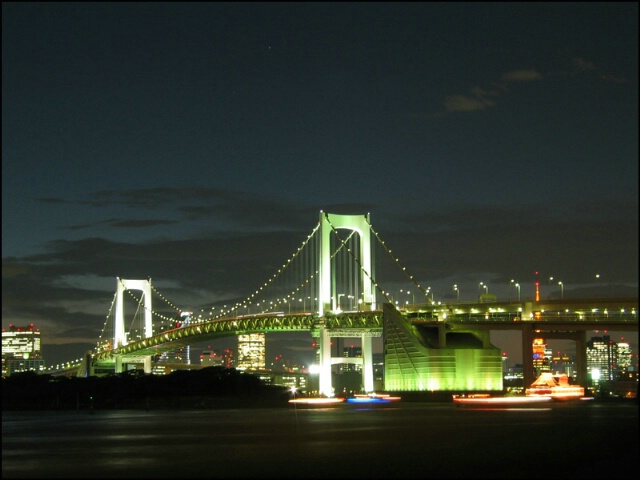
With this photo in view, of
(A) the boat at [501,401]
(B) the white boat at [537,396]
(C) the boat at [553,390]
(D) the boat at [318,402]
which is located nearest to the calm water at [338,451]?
(A) the boat at [501,401]

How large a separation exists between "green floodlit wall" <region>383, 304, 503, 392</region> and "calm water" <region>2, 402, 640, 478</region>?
31.3 meters

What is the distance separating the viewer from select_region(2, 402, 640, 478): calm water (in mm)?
19234

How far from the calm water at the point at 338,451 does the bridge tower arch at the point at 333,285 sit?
40.8 meters

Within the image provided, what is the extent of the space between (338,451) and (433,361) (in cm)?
4361

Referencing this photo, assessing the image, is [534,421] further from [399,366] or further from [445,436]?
[399,366]

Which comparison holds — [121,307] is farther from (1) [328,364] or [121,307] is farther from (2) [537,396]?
(2) [537,396]

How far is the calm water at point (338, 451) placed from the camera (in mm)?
19234

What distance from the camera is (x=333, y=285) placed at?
79312 millimetres

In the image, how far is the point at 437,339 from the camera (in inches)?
2709

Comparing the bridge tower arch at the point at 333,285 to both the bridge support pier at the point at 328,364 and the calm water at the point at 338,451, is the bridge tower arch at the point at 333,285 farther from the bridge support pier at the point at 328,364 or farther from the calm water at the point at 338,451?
the calm water at the point at 338,451

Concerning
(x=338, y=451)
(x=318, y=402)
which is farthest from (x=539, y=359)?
(x=338, y=451)

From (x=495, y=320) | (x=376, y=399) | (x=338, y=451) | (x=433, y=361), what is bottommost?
(x=376, y=399)

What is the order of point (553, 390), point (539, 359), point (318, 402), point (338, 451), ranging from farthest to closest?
point (539, 359) < point (553, 390) < point (318, 402) < point (338, 451)

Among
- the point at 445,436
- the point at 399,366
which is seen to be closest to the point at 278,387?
the point at 399,366
